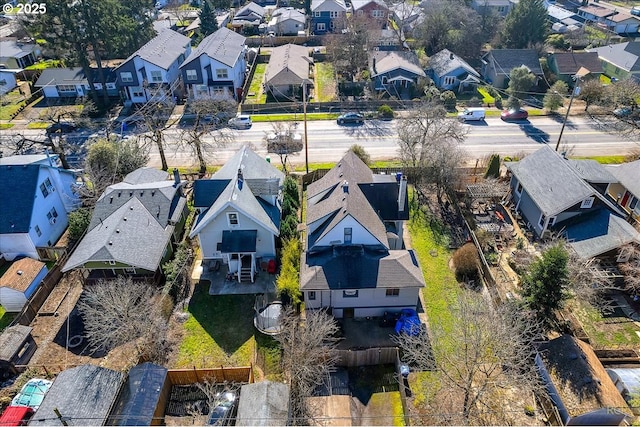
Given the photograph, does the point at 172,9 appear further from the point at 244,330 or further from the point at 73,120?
the point at 244,330

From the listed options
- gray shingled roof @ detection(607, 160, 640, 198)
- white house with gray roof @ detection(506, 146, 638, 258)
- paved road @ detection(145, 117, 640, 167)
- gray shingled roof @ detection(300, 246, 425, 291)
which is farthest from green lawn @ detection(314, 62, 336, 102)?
gray shingled roof @ detection(300, 246, 425, 291)

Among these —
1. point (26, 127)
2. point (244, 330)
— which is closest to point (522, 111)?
point (244, 330)

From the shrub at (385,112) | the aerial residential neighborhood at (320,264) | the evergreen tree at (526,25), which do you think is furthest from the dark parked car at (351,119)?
the evergreen tree at (526,25)

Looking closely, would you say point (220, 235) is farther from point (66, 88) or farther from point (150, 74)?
point (66, 88)

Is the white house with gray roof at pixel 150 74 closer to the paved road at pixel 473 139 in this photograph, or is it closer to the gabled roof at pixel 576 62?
the paved road at pixel 473 139

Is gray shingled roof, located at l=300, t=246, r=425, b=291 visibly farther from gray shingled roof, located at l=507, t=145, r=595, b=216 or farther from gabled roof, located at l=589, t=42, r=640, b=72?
gabled roof, located at l=589, t=42, r=640, b=72

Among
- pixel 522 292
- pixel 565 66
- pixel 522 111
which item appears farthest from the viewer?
pixel 565 66
